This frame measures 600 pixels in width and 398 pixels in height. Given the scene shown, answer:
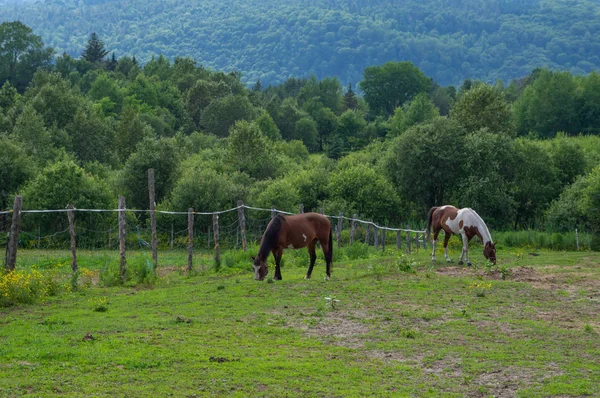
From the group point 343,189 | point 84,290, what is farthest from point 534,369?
point 343,189

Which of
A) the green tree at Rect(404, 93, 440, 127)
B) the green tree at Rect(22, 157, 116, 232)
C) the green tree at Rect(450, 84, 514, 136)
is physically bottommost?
the green tree at Rect(22, 157, 116, 232)

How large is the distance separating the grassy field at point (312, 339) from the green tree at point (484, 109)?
42685 mm

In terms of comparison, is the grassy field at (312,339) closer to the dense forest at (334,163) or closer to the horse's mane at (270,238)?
the horse's mane at (270,238)

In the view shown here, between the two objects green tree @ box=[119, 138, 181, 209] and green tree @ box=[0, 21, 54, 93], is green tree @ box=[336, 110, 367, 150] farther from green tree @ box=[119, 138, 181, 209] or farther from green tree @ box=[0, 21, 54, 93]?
green tree @ box=[119, 138, 181, 209]

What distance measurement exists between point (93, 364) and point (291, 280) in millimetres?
9690

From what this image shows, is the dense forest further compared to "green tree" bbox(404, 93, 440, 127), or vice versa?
"green tree" bbox(404, 93, 440, 127)

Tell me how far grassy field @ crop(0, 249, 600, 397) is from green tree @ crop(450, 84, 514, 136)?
4269cm

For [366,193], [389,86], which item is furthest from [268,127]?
[366,193]

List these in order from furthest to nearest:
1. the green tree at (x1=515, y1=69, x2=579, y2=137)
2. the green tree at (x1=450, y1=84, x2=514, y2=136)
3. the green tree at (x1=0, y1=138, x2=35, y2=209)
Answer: the green tree at (x1=515, y1=69, x2=579, y2=137)
the green tree at (x1=450, y1=84, x2=514, y2=136)
the green tree at (x1=0, y1=138, x2=35, y2=209)

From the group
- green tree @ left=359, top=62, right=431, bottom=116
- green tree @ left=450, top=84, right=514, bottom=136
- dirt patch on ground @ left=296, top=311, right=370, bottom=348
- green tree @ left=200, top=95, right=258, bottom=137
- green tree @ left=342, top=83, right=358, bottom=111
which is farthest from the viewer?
green tree @ left=342, top=83, right=358, bottom=111

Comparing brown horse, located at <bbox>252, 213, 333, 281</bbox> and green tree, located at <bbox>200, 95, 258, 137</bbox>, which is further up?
green tree, located at <bbox>200, 95, 258, 137</bbox>

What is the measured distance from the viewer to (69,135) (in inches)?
2773

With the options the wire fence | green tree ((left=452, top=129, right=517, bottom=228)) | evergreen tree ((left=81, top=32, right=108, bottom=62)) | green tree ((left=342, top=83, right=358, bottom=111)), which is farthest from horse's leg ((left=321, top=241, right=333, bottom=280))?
evergreen tree ((left=81, top=32, right=108, bottom=62))

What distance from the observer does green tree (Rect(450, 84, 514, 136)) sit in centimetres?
6175
